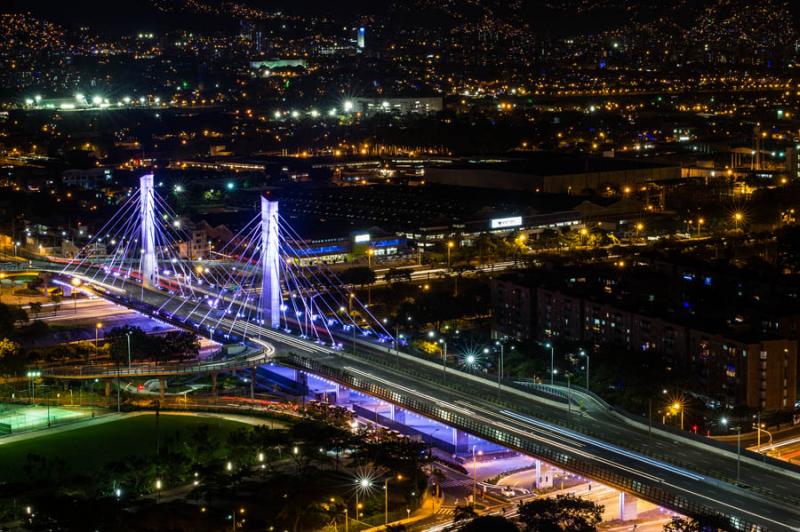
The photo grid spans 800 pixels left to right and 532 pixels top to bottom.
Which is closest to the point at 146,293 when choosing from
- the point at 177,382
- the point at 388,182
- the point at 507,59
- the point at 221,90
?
the point at 177,382

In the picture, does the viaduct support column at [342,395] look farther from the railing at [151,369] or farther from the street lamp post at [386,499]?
the street lamp post at [386,499]

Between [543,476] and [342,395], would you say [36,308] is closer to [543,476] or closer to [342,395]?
[342,395]

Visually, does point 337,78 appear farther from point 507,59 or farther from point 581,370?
point 581,370

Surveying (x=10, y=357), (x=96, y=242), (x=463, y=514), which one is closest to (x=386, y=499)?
(x=463, y=514)

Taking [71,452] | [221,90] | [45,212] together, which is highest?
[221,90]

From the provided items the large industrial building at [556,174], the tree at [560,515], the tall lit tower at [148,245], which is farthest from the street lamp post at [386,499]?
the large industrial building at [556,174]
